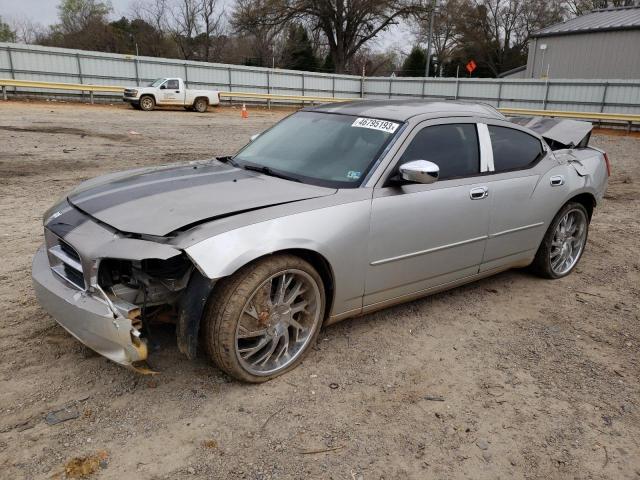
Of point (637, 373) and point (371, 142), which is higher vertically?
point (371, 142)

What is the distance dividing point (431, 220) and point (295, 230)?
1.15 m

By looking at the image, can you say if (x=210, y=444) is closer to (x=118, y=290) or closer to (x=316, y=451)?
(x=316, y=451)

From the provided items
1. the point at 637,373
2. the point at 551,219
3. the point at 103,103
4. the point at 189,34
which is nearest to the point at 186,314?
the point at 637,373

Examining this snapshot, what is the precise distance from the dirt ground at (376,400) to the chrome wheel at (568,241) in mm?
370

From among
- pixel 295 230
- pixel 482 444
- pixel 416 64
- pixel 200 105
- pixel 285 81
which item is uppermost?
pixel 416 64

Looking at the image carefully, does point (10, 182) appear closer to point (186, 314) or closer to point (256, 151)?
point (256, 151)

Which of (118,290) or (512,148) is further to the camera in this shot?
(512,148)

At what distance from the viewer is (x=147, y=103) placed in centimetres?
2369

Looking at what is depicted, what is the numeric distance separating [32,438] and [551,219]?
4.29m

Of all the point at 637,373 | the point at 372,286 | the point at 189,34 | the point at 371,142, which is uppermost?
the point at 189,34

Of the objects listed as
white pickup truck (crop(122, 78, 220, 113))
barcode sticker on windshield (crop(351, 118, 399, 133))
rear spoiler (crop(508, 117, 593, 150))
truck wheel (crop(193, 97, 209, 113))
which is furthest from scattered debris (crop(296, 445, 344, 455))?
truck wheel (crop(193, 97, 209, 113))

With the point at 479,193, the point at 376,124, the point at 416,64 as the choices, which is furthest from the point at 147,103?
the point at 416,64

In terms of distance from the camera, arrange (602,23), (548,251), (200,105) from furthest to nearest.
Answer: (602,23)
(200,105)
(548,251)

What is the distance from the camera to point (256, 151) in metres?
4.15
